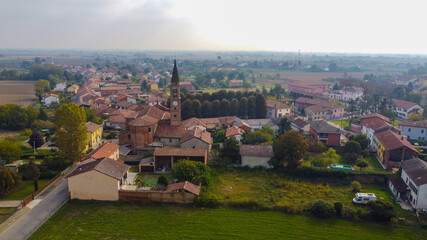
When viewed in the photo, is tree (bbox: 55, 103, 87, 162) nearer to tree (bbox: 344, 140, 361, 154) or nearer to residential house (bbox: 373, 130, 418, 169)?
tree (bbox: 344, 140, 361, 154)

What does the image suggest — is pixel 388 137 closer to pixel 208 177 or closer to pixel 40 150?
pixel 208 177

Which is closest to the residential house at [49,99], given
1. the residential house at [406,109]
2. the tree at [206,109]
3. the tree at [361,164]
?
the tree at [206,109]

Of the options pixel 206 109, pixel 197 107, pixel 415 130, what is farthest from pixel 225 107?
pixel 415 130

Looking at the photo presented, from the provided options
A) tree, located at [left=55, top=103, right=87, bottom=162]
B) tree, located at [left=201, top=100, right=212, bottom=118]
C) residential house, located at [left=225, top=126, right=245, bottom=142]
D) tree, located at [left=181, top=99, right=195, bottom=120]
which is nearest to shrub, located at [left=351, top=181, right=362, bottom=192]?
residential house, located at [left=225, top=126, right=245, bottom=142]

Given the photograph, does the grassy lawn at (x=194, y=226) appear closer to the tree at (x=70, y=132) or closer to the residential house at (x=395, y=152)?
the tree at (x=70, y=132)

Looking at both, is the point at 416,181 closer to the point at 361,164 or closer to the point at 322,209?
the point at 361,164
